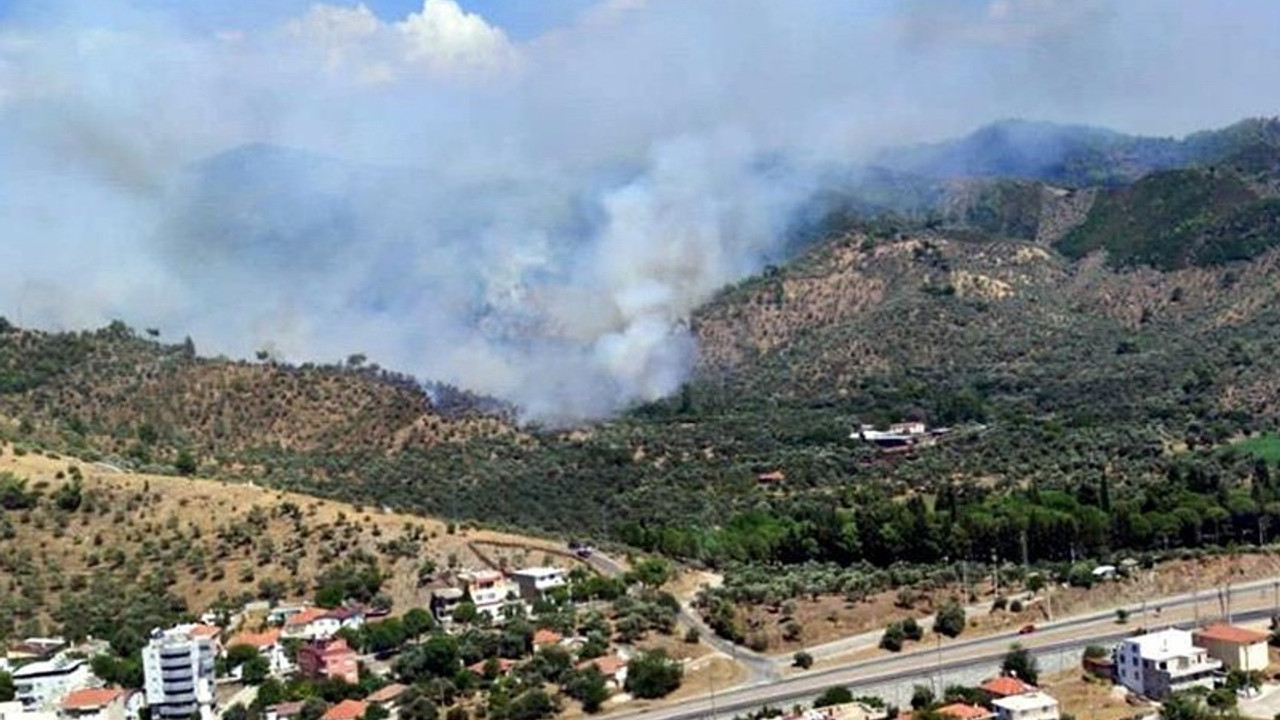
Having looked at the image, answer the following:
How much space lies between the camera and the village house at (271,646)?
66.1m

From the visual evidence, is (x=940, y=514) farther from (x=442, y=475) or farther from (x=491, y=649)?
(x=442, y=475)

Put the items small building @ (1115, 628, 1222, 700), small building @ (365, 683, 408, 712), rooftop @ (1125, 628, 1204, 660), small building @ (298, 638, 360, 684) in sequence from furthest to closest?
small building @ (298, 638, 360, 684) → small building @ (365, 683, 408, 712) → rooftop @ (1125, 628, 1204, 660) → small building @ (1115, 628, 1222, 700)

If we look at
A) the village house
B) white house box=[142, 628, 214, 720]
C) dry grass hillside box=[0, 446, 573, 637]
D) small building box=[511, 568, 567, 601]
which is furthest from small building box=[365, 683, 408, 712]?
dry grass hillside box=[0, 446, 573, 637]

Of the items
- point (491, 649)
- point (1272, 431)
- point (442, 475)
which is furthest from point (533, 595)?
point (1272, 431)

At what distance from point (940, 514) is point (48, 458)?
149 feet

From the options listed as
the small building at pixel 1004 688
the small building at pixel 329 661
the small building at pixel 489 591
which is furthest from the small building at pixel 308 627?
the small building at pixel 1004 688

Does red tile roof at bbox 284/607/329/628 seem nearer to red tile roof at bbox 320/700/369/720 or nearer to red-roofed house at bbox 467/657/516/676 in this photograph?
red-roofed house at bbox 467/657/516/676

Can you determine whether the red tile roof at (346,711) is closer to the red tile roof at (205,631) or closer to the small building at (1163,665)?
the red tile roof at (205,631)

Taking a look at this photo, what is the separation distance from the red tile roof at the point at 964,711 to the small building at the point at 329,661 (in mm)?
20940

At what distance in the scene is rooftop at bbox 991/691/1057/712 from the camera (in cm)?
5247

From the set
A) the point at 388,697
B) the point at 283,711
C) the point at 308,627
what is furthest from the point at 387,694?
the point at 308,627

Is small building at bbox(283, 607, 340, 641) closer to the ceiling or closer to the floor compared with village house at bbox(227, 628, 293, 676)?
closer to the ceiling

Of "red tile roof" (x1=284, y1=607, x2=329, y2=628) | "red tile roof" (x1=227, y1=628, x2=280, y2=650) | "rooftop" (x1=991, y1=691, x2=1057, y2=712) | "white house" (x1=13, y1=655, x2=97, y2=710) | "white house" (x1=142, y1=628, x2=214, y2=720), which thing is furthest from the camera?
"red tile roof" (x1=284, y1=607, x2=329, y2=628)

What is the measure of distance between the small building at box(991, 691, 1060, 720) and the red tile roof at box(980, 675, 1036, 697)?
1.19 metres
